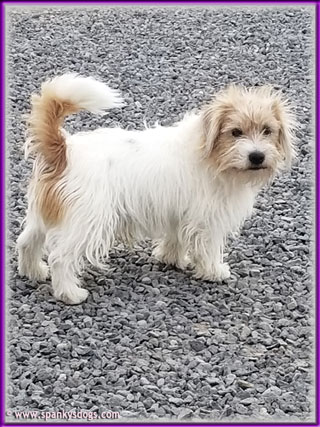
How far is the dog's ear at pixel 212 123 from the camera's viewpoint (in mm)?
3824

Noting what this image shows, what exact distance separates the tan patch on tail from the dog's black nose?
0.82m

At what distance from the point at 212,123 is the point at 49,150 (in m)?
0.76

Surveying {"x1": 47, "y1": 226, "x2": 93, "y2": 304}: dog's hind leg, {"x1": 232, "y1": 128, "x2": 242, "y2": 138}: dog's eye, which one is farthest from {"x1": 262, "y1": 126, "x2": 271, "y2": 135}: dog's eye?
{"x1": 47, "y1": 226, "x2": 93, "y2": 304}: dog's hind leg

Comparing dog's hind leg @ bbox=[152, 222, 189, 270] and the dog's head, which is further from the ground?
the dog's head

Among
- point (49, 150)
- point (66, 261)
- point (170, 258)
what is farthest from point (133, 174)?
point (170, 258)

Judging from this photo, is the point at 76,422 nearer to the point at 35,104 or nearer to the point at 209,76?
the point at 35,104

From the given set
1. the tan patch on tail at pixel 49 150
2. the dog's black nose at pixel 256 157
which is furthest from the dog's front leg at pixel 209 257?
the tan patch on tail at pixel 49 150

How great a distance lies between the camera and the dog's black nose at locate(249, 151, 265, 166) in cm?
378

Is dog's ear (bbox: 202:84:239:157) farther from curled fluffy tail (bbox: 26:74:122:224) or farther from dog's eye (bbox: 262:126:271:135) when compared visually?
curled fluffy tail (bbox: 26:74:122:224)

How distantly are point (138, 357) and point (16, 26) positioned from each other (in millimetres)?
4077

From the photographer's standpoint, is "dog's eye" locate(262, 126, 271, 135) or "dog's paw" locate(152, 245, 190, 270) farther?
"dog's paw" locate(152, 245, 190, 270)

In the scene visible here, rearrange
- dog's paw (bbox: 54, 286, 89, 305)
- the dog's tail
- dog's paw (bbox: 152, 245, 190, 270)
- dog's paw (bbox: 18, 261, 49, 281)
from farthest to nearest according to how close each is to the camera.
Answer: dog's paw (bbox: 152, 245, 190, 270) → dog's paw (bbox: 18, 261, 49, 281) → dog's paw (bbox: 54, 286, 89, 305) → the dog's tail

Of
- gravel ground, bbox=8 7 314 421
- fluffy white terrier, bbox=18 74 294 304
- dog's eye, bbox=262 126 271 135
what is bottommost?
gravel ground, bbox=8 7 314 421

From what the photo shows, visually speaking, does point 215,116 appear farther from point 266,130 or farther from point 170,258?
point 170,258
